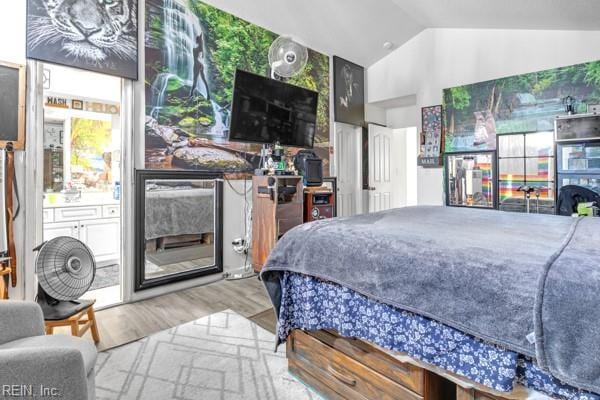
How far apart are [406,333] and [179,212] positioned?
276 centimetres

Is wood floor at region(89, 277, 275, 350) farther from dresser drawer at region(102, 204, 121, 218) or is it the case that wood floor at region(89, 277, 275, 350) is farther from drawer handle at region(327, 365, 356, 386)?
dresser drawer at region(102, 204, 121, 218)

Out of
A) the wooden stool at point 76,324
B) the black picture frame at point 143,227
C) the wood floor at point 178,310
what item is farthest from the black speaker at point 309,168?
the wooden stool at point 76,324

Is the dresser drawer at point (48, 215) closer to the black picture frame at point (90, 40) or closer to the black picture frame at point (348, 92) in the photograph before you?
the black picture frame at point (90, 40)

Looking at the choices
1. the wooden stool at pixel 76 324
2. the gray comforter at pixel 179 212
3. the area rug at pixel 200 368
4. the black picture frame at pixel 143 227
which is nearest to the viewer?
the area rug at pixel 200 368

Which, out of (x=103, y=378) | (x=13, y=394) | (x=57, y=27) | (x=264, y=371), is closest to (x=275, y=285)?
(x=264, y=371)

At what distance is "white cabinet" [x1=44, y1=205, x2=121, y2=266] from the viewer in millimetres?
3861

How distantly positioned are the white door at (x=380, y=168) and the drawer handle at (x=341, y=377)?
4258 millimetres

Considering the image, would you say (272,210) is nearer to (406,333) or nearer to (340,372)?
(340,372)

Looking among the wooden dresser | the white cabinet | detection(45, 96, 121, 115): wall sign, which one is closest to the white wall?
the wooden dresser

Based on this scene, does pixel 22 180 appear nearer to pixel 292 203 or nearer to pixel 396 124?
pixel 292 203

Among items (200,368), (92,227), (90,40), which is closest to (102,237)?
(92,227)

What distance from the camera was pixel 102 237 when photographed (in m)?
4.25

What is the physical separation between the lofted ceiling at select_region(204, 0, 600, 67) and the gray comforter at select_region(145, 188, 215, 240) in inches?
79.7

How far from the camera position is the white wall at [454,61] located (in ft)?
13.5
